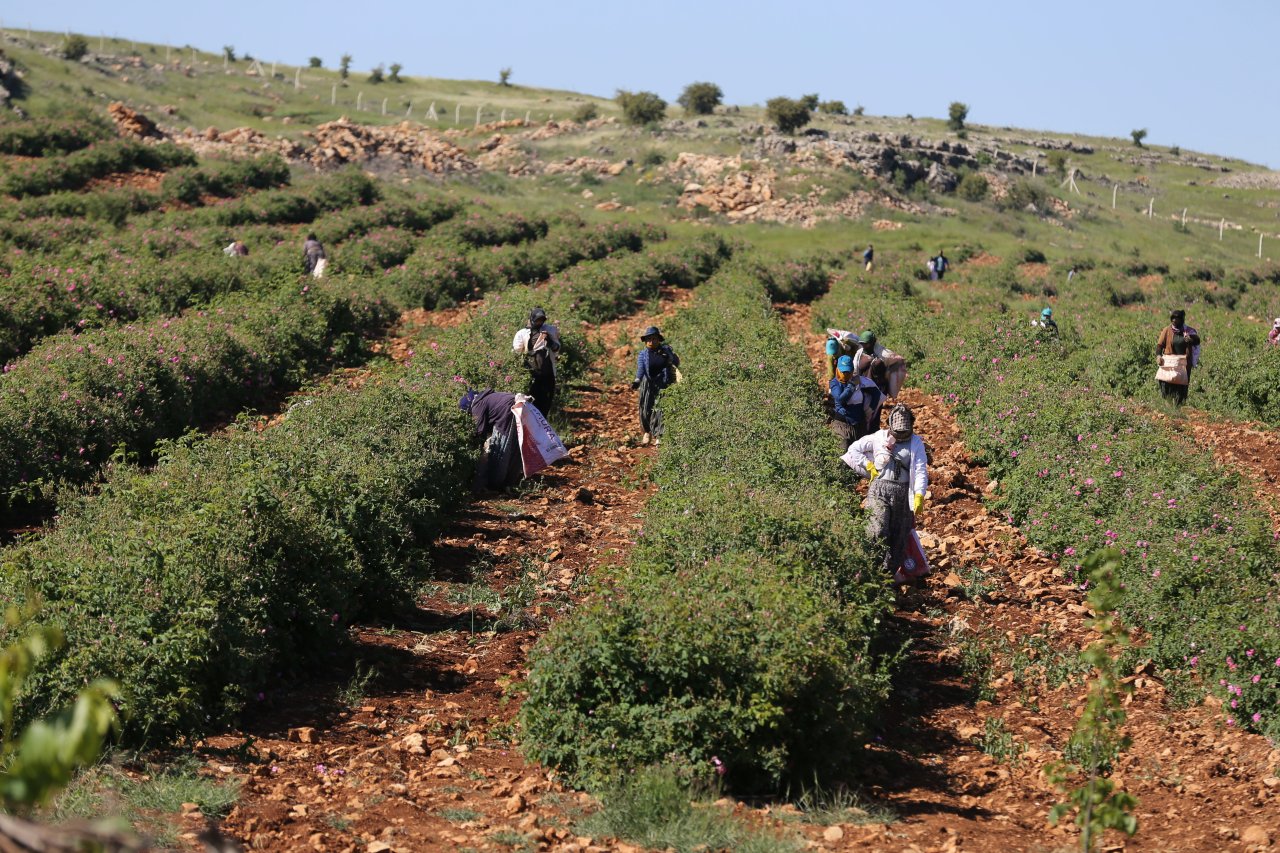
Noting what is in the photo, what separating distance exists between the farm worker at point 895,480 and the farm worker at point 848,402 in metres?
2.50

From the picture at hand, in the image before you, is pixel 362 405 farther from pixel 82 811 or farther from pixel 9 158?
pixel 9 158

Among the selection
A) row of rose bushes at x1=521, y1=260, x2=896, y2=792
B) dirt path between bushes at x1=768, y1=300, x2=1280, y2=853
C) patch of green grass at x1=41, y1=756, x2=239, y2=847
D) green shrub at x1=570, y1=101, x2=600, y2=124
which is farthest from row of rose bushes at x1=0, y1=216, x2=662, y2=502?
green shrub at x1=570, y1=101, x2=600, y2=124

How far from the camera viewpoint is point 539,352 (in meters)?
14.3

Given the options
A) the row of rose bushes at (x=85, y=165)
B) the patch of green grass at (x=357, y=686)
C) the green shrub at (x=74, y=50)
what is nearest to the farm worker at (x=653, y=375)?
the patch of green grass at (x=357, y=686)

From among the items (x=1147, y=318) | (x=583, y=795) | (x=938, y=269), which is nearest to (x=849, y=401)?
(x=583, y=795)

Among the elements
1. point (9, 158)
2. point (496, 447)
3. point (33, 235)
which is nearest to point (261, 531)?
point (496, 447)

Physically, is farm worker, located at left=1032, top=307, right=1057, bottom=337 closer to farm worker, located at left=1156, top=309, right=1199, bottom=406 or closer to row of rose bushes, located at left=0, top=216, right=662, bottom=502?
farm worker, located at left=1156, top=309, right=1199, bottom=406

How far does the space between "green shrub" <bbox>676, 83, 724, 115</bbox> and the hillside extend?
57.4 metres

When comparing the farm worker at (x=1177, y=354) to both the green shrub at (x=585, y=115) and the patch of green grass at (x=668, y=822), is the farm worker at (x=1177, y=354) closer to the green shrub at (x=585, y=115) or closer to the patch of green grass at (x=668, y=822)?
the patch of green grass at (x=668, y=822)

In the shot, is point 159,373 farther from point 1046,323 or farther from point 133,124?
point 133,124

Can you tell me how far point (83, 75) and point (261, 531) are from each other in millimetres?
52453

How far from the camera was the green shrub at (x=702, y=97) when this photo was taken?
267ft

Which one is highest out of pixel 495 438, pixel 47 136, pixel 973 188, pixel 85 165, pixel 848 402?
pixel 973 188

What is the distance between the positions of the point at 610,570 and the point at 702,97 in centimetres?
7681
